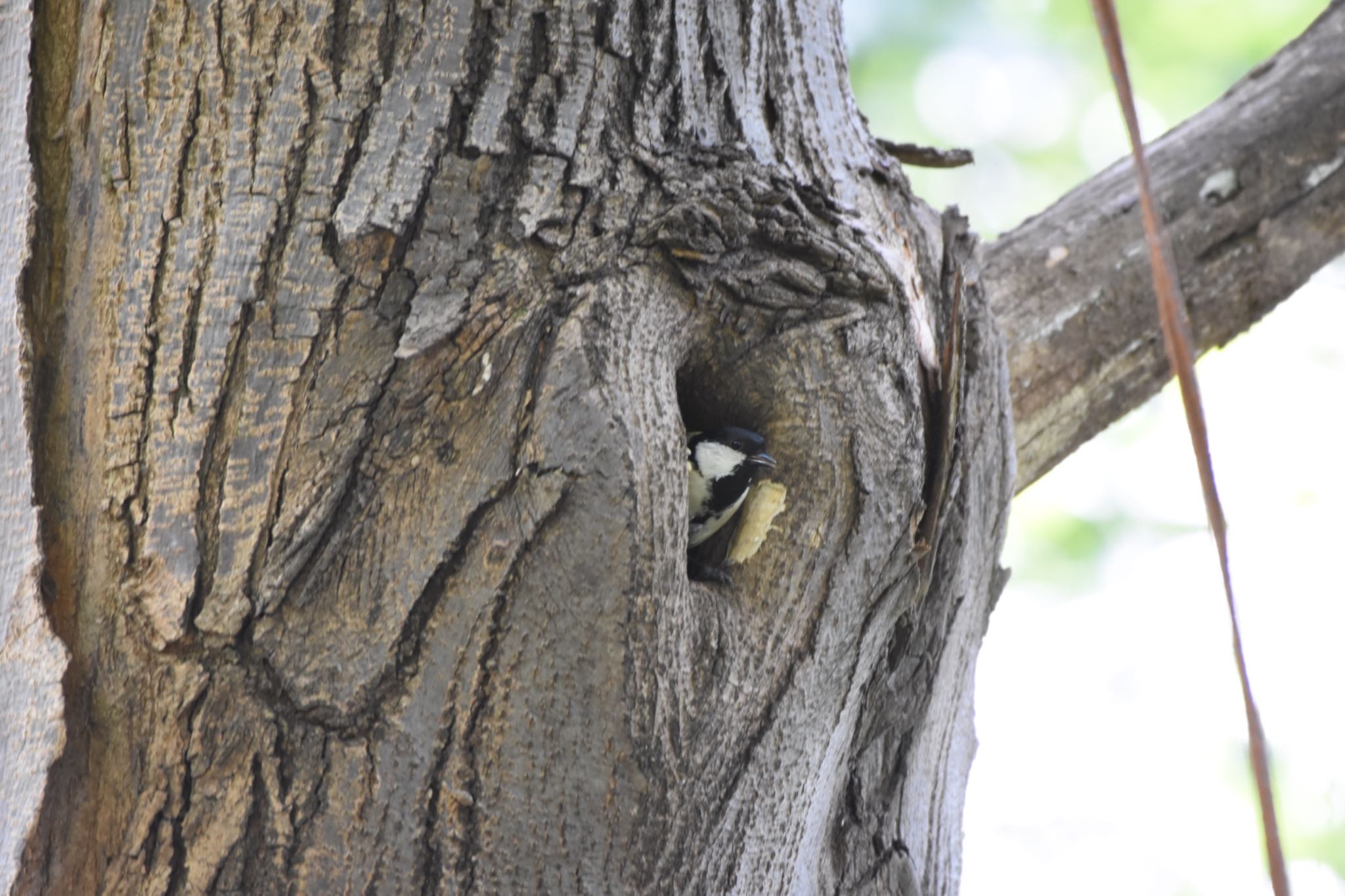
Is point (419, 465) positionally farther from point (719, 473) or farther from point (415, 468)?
point (719, 473)

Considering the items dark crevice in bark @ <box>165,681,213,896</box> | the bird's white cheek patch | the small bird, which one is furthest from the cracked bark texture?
the bird's white cheek patch

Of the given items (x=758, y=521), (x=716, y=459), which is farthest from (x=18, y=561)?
(x=716, y=459)

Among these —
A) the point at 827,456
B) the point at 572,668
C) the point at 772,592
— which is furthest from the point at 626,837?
the point at 827,456

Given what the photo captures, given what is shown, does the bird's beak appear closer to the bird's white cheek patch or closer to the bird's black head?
the bird's black head

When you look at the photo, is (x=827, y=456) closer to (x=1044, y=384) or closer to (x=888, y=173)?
(x=888, y=173)

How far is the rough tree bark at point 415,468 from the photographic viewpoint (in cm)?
129

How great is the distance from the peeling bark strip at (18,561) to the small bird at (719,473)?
0.80 metres

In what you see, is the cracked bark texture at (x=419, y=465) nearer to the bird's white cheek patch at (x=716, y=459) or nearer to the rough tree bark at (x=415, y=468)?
the rough tree bark at (x=415, y=468)

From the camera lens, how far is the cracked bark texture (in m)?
1.30

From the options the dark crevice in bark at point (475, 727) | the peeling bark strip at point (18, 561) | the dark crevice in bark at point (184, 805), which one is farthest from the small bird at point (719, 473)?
the peeling bark strip at point (18, 561)

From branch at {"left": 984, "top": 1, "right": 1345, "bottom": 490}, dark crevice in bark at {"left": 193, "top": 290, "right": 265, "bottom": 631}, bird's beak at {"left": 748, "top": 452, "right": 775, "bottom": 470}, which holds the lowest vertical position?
dark crevice in bark at {"left": 193, "top": 290, "right": 265, "bottom": 631}

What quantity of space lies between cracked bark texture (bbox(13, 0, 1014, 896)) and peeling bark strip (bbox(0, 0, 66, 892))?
2cm

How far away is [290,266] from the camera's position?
4.51 ft

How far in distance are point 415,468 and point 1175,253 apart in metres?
1.92
